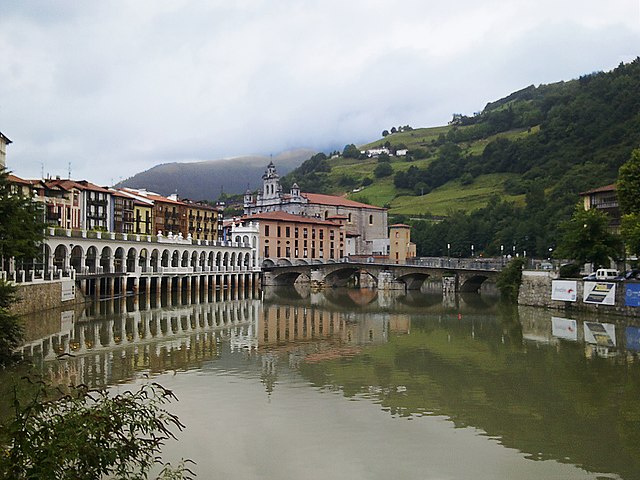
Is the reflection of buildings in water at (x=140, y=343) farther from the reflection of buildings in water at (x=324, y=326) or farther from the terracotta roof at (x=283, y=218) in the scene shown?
the terracotta roof at (x=283, y=218)

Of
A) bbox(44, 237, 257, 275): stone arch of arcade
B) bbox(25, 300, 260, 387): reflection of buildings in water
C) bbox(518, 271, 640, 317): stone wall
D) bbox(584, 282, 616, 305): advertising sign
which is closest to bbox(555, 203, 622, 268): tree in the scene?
bbox(518, 271, 640, 317): stone wall

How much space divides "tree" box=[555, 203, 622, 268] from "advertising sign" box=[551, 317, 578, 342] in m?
7.59

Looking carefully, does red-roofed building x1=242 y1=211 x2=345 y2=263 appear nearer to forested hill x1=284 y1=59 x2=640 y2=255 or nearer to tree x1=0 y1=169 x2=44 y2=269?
forested hill x1=284 y1=59 x2=640 y2=255

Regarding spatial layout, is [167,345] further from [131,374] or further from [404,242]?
[404,242]

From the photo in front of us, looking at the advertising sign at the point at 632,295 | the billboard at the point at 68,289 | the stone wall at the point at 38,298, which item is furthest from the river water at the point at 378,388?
the billboard at the point at 68,289

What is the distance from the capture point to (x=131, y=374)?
25.7 m

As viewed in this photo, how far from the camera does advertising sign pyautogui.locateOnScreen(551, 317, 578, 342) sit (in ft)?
128

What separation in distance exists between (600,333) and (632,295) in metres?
7.92

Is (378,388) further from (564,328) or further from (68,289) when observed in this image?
(68,289)

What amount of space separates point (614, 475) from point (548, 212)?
94453 mm

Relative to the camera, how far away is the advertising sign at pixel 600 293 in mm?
47750

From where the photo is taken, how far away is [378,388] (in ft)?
77.1

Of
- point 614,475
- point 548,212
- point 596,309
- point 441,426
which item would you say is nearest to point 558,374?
point 441,426

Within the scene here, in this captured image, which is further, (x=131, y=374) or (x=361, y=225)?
(x=361, y=225)
